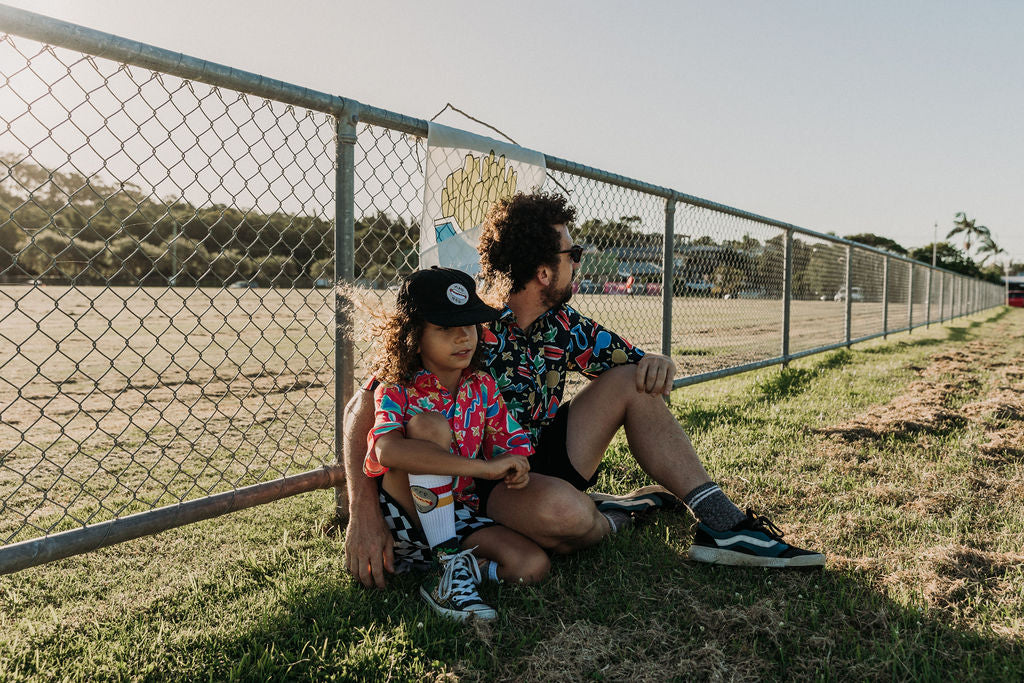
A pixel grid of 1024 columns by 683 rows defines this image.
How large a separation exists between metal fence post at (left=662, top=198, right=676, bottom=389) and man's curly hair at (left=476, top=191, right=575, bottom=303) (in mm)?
2318

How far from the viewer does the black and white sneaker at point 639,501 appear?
2984mm

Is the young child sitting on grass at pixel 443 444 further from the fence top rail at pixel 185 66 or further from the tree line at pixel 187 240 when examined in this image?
the fence top rail at pixel 185 66

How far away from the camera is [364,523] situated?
Answer: 2.37 meters

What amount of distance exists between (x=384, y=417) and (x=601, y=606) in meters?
0.98

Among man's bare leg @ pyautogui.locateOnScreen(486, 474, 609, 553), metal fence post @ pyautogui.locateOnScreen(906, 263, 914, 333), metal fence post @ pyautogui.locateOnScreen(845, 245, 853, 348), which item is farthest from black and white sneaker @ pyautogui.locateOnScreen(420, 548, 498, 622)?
metal fence post @ pyautogui.locateOnScreen(906, 263, 914, 333)

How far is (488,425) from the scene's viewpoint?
2457 millimetres

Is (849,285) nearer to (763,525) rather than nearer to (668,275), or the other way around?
(668,275)

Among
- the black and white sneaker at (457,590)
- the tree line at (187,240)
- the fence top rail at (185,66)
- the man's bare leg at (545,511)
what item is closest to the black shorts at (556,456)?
the man's bare leg at (545,511)

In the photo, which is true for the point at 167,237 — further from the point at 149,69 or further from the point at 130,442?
the point at 130,442

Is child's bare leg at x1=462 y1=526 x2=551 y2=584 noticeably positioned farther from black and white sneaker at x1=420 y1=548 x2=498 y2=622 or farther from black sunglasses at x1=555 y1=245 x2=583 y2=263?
black sunglasses at x1=555 y1=245 x2=583 y2=263

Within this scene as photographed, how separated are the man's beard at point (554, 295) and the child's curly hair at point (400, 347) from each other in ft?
2.28

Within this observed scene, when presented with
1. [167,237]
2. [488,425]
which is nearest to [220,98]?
[167,237]

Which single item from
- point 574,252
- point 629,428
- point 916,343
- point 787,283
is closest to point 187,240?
point 574,252

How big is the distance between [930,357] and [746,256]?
14.4 ft
